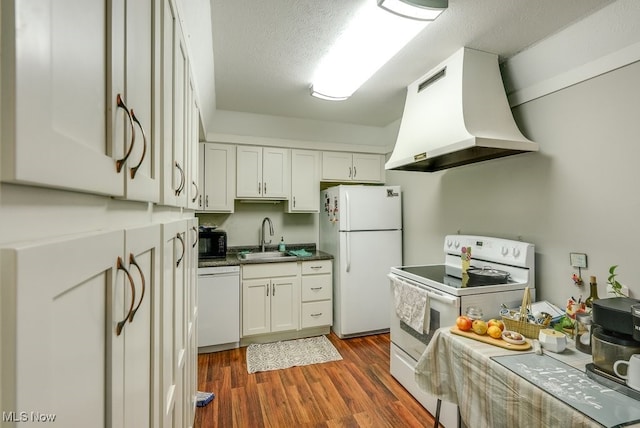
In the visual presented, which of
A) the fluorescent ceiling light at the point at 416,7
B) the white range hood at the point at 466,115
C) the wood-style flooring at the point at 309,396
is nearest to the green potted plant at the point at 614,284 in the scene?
the white range hood at the point at 466,115

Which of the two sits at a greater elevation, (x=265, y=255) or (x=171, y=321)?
(x=171, y=321)

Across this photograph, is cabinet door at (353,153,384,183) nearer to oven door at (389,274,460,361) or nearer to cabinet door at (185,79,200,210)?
oven door at (389,274,460,361)

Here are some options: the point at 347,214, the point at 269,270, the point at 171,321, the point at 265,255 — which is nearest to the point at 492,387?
the point at 171,321

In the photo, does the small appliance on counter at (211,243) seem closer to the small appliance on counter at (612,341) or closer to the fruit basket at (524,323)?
the fruit basket at (524,323)

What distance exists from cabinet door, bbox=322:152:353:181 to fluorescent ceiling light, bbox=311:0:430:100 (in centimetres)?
106

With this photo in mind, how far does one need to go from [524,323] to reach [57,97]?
197 centimetres

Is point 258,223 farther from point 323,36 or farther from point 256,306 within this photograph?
point 323,36

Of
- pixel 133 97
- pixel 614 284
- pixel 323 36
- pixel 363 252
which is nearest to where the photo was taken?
pixel 133 97

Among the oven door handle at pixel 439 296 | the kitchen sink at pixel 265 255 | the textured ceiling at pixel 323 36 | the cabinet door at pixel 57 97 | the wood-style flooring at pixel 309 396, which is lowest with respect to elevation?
the wood-style flooring at pixel 309 396

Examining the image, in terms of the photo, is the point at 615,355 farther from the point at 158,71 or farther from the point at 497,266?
the point at 158,71

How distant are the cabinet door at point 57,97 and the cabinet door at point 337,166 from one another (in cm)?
320

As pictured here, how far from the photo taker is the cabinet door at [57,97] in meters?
0.25

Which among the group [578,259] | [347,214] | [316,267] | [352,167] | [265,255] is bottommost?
[316,267]

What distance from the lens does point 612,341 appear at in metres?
1.11
